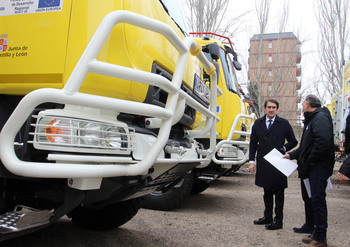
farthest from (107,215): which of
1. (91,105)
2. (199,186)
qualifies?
(199,186)

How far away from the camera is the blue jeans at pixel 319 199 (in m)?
3.23

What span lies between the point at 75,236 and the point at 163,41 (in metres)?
2.15

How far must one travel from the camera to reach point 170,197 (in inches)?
174

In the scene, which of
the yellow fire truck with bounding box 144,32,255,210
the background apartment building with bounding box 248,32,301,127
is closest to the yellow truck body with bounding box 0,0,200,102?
the yellow fire truck with bounding box 144,32,255,210

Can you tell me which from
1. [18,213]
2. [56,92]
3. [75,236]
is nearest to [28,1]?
[56,92]

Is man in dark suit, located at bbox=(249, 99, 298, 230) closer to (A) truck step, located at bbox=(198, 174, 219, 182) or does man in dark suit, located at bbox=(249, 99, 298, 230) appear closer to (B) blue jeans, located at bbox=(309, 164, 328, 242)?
(B) blue jeans, located at bbox=(309, 164, 328, 242)

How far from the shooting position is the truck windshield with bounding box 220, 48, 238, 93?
5.66 meters

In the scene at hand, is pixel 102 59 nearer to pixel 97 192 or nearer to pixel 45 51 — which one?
pixel 45 51

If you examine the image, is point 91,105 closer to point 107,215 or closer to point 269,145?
point 107,215

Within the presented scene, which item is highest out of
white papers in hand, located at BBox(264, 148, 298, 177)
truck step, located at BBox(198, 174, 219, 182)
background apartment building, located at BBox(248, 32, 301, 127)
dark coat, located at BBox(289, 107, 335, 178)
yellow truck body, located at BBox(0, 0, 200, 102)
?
background apartment building, located at BBox(248, 32, 301, 127)

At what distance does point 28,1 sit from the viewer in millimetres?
1953

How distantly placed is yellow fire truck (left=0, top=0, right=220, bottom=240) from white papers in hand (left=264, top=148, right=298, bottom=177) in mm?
2012

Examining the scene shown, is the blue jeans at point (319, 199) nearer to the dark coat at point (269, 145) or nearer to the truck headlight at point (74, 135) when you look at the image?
the dark coat at point (269, 145)

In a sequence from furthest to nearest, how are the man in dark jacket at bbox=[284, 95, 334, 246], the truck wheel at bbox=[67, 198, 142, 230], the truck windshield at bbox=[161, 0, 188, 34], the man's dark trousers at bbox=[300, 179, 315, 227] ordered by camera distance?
the man's dark trousers at bbox=[300, 179, 315, 227], the man in dark jacket at bbox=[284, 95, 334, 246], the truck wheel at bbox=[67, 198, 142, 230], the truck windshield at bbox=[161, 0, 188, 34]
